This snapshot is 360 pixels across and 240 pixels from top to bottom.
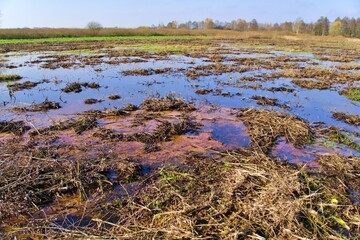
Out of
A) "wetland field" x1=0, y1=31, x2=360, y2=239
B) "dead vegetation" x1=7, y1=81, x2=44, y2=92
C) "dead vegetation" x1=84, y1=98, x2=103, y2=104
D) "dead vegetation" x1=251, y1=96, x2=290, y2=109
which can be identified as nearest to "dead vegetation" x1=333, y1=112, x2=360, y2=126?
"wetland field" x1=0, y1=31, x2=360, y2=239

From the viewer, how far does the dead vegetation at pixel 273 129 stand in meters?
7.04

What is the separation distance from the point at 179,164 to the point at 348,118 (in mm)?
6350

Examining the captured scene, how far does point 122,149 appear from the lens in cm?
666

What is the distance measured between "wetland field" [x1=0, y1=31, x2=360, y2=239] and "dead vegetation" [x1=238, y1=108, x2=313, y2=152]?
43 mm

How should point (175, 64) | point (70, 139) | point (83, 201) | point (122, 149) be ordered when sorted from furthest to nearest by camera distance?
point (175, 64), point (70, 139), point (122, 149), point (83, 201)

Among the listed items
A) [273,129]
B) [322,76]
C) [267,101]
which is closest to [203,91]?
[267,101]

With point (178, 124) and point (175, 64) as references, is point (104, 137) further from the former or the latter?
point (175, 64)

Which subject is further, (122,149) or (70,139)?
(70,139)

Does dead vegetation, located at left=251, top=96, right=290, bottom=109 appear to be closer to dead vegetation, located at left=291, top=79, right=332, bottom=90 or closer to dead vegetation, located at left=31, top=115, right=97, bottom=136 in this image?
dead vegetation, located at left=291, top=79, right=332, bottom=90

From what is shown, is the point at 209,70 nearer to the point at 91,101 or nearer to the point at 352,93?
the point at 352,93

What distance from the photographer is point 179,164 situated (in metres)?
5.95

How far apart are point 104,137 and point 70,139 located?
35.5 inches

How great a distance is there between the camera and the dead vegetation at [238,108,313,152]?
7043 mm

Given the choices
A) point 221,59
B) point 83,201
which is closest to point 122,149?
point 83,201
